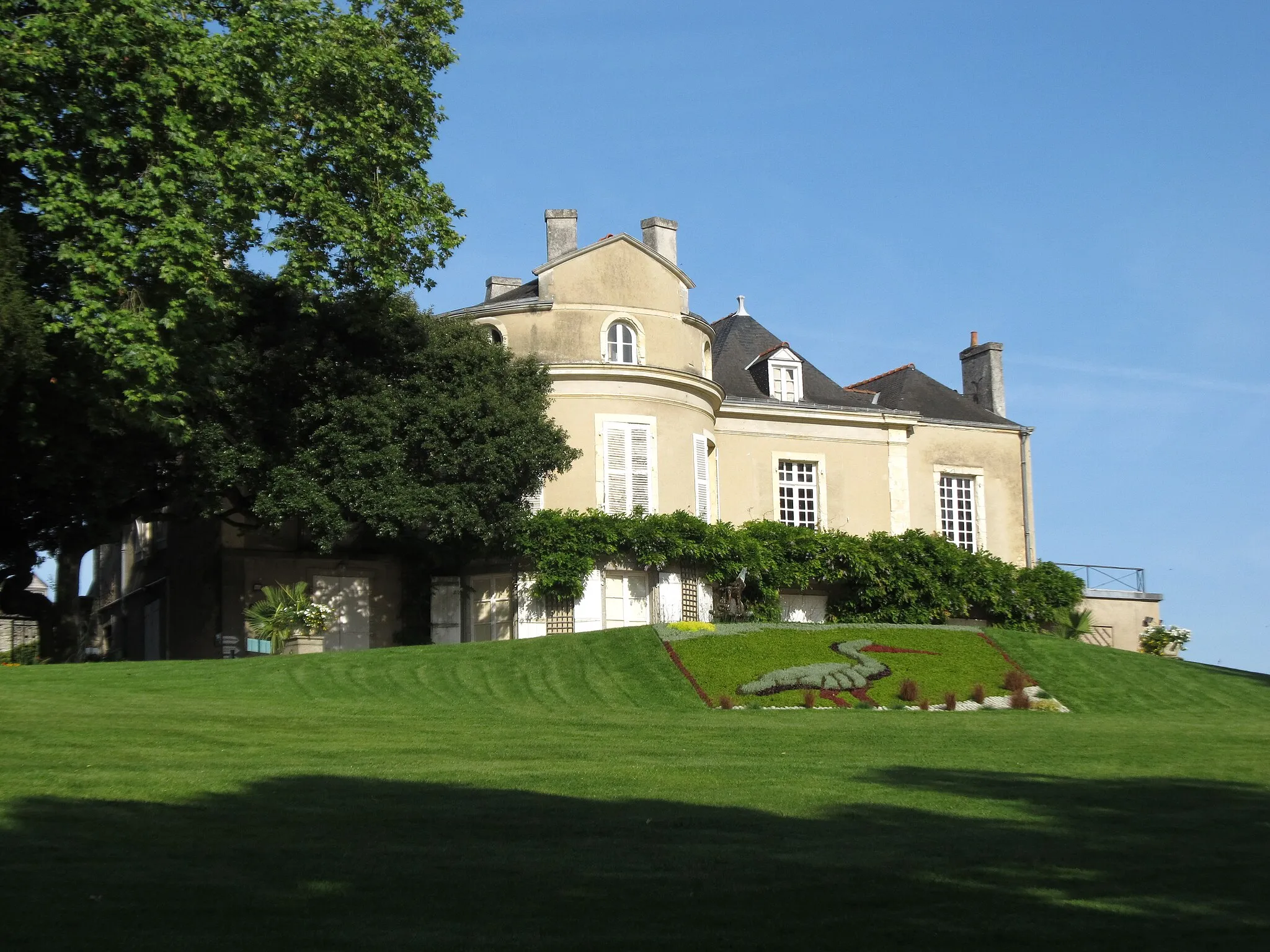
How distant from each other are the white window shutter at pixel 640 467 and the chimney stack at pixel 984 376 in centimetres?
1430

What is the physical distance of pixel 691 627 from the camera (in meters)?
29.0

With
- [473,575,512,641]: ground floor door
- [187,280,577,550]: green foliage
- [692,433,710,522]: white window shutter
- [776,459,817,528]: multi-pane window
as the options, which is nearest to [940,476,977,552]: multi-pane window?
[776,459,817,528]: multi-pane window

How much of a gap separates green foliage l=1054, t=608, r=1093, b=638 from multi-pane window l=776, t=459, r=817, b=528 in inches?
282

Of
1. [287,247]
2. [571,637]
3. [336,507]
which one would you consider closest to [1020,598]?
[571,637]

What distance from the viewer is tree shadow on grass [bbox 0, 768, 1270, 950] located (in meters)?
7.46

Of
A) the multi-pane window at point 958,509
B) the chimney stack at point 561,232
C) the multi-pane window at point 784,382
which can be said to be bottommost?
the multi-pane window at point 958,509

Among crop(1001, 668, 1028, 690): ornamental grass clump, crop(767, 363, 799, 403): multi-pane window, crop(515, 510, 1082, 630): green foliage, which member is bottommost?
crop(1001, 668, 1028, 690): ornamental grass clump

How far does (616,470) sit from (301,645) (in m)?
8.94

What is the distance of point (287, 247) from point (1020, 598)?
2197 centimetres

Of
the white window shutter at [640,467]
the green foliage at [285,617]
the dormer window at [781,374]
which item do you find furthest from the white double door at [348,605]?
the dormer window at [781,374]

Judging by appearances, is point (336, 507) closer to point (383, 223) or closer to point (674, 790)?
point (383, 223)

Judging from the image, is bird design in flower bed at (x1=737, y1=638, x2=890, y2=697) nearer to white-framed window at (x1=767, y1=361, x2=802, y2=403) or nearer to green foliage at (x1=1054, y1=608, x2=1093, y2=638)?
green foliage at (x1=1054, y1=608, x2=1093, y2=638)

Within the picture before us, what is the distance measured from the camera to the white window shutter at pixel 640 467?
116 ft

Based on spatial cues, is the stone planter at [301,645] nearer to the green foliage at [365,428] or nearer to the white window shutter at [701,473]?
the green foliage at [365,428]
